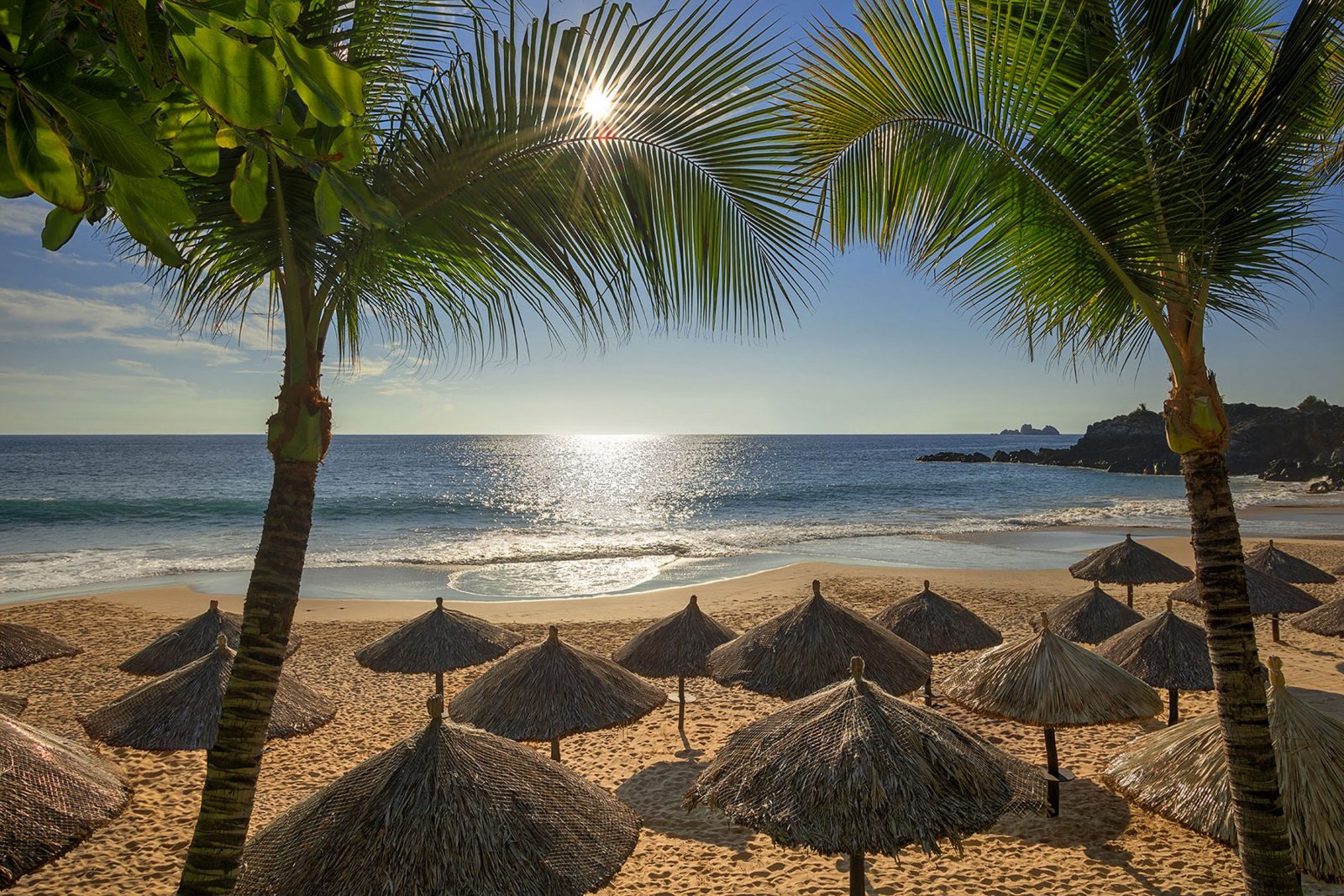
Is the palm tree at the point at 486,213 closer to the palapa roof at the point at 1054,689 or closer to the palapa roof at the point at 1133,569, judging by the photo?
the palapa roof at the point at 1054,689

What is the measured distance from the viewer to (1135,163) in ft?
11.7

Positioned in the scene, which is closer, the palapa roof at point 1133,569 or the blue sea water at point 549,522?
the palapa roof at point 1133,569

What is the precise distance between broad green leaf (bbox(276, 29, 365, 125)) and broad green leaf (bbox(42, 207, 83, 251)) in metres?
0.54

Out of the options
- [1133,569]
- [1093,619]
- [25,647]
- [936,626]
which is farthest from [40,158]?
[1133,569]

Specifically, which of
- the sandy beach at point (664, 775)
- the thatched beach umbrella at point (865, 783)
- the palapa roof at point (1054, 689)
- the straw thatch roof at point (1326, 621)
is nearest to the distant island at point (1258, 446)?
the straw thatch roof at point (1326, 621)

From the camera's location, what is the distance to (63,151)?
101cm

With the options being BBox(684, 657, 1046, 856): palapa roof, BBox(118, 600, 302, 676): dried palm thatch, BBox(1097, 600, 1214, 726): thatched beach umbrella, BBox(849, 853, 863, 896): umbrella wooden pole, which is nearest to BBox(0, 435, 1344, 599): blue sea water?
BBox(118, 600, 302, 676): dried palm thatch

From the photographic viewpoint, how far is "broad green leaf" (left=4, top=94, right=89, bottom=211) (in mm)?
949

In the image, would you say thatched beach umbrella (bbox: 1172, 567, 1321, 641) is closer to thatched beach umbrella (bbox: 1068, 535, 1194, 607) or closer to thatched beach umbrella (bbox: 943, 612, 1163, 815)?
thatched beach umbrella (bbox: 1068, 535, 1194, 607)

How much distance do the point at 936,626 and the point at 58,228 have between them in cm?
1071

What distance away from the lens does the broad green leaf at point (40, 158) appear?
3.11ft

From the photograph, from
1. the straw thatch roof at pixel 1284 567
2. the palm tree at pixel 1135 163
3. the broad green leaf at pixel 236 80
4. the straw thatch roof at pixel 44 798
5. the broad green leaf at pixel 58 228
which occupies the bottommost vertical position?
the straw thatch roof at pixel 44 798

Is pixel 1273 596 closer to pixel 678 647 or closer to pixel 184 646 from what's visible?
pixel 678 647

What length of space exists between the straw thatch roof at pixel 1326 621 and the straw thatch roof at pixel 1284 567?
267cm
